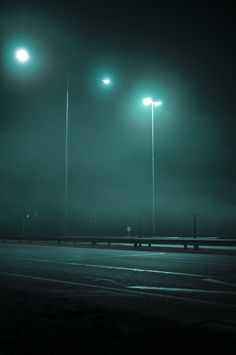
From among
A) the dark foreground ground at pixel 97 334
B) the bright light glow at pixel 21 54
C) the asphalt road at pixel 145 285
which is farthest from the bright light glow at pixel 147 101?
the dark foreground ground at pixel 97 334

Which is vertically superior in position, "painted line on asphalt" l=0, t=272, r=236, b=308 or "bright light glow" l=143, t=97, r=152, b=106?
"bright light glow" l=143, t=97, r=152, b=106

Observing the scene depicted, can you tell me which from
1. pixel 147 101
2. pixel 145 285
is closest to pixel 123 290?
pixel 145 285

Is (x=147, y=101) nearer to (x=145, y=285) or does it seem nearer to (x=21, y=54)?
(x=21, y=54)

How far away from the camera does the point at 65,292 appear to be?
36.0ft

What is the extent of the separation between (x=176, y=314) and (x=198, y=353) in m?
2.76

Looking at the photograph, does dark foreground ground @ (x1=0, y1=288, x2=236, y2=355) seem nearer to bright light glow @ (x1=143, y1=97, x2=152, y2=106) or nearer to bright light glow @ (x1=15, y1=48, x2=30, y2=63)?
bright light glow @ (x1=15, y1=48, x2=30, y2=63)

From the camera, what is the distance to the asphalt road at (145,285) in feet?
28.7

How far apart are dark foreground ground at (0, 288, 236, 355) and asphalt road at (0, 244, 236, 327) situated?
3.31 ft

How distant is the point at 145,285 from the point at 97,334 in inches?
230

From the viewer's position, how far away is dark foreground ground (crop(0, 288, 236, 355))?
5.65m

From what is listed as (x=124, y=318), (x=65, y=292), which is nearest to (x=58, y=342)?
(x=124, y=318)

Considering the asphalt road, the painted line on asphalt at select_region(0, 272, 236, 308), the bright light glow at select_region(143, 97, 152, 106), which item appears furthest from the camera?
the bright light glow at select_region(143, 97, 152, 106)

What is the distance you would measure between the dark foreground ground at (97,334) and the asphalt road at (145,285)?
39.7 inches

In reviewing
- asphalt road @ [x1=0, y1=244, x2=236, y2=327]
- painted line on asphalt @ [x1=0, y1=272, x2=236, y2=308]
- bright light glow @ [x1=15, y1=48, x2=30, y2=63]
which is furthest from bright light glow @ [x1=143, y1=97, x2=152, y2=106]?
painted line on asphalt @ [x1=0, y1=272, x2=236, y2=308]
